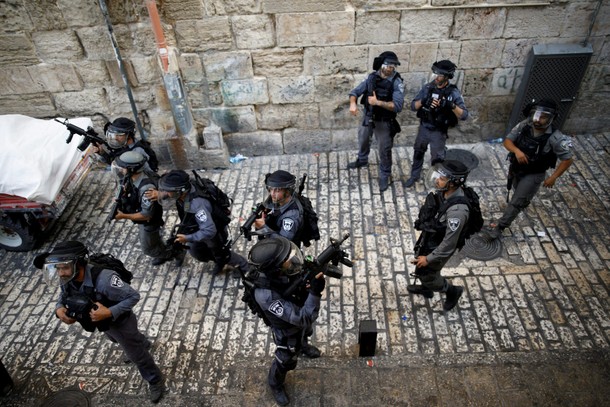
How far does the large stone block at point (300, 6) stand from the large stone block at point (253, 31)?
18 centimetres

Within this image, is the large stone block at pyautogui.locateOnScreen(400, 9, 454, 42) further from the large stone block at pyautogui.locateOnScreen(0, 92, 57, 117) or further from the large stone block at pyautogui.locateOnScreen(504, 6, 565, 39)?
the large stone block at pyautogui.locateOnScreen(0, 92, 57, 117)

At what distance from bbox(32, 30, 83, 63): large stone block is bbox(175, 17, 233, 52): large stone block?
5.56 feet

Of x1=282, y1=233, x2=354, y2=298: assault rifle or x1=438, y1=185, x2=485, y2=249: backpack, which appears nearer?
x1=282, y1=233, x2=354, y2=298: assault rifle

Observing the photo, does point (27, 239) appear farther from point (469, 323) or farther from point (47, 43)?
point (469, 323)

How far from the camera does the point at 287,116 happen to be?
783cm

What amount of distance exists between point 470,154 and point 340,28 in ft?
11.2

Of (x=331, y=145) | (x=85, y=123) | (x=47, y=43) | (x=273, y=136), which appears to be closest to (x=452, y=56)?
(x=331, y=145)

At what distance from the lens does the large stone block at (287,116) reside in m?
7.72

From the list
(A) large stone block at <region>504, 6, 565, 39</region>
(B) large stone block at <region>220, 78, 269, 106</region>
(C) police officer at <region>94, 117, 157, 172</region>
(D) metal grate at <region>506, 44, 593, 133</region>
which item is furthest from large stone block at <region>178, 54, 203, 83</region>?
(D) metal grate at <region>506, 44, 593, 133</region>

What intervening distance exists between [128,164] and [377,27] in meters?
4.52

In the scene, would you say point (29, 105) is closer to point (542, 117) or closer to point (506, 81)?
point (542, 117)

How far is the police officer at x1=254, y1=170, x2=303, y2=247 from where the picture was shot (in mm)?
4504

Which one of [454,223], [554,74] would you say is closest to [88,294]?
[454,223]

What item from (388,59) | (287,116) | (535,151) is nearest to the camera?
(535,151)
